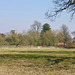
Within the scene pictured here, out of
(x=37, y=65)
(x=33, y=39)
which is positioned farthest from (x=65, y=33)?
(x=37, y=65)

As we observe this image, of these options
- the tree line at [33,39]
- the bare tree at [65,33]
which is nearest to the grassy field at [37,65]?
the tree line at [33,39]

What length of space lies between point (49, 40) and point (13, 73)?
7217 centimetres

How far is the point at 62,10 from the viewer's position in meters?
18.8

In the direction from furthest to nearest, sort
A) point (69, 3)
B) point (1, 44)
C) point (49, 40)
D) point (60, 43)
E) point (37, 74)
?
1. point (60, 43)
2. point (49, 40)
3. point (1, 44)
4. point (69, 3)
5. point (37, 74)

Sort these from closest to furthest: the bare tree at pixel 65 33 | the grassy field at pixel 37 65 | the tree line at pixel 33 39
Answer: the grassy field at pixel 37 65
the tree line at pixel 33 39
the bare tree at pixel 65 33

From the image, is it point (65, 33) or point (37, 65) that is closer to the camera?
point (37, 65)

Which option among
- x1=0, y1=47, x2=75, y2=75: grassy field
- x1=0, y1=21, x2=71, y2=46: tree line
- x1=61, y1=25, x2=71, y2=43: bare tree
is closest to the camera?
x1=0, y1=47, x2=75, y2=75: grassy field

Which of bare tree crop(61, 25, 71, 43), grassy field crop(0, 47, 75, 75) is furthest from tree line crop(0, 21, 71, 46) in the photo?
grassy field crop(0, 47, 75, 75)

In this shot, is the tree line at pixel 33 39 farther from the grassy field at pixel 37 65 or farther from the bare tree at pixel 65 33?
the grassy field at pixel 37 65

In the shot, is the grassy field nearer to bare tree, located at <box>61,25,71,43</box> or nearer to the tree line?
the tree line

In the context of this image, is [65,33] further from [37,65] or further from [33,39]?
[37,65]

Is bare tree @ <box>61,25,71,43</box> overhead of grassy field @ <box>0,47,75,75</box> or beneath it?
overhead

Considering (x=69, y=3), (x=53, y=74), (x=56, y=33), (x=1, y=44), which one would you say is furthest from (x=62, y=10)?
(x=56, y=33)

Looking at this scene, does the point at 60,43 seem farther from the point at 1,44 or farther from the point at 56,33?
the point at 1,44
